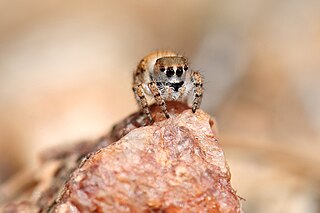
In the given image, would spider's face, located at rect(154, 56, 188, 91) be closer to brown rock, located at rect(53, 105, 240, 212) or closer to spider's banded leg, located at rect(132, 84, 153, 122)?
spider's banded leg, located at rect(132, 84, 153, 122)

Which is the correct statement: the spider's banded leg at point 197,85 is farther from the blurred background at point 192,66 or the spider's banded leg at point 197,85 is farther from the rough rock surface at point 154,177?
the blurred background at point 192,66

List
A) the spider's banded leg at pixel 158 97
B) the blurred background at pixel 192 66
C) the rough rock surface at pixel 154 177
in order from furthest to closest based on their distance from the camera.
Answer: the blurred background at pixel 192 66, the spider's banded leg at pixel 158 97, the rough rock surface at pixel 154 177

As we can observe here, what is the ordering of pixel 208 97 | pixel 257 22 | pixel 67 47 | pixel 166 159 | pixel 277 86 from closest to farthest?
pixel 166 159 < pixel 208 97 < pixel 277 86 < pixel 257 22 < pixel 67 47

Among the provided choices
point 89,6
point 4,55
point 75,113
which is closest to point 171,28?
point 89,6

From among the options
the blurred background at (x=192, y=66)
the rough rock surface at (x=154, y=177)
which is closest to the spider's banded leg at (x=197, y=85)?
the rough rock surface at (x=154, y=177)

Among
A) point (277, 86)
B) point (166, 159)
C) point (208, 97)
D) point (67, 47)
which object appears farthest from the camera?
point (67, 47)

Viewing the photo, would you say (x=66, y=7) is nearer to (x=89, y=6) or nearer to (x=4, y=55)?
(x=89, y=6)

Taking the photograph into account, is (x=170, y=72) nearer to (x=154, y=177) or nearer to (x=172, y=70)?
(x=172, y=70)

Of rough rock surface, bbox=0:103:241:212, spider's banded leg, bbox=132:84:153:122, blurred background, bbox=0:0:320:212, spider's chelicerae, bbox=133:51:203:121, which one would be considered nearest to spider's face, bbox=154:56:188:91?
spider's chelicerae, bbox=133:51:203:121
